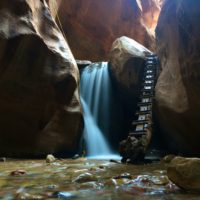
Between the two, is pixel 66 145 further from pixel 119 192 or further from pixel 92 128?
pixel 119 192

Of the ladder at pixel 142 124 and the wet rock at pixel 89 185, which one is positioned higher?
the ladder at pixel 142 124

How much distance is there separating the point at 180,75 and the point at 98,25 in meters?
15.9

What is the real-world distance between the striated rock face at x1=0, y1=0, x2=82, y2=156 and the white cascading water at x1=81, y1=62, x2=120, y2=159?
2.86 feet

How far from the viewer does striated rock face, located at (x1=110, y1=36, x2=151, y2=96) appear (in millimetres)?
12477

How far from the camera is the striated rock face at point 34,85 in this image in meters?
9.78

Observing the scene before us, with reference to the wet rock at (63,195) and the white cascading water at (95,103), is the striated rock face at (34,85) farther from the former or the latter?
the wet rock at (63,195)

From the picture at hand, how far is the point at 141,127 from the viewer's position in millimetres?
8414

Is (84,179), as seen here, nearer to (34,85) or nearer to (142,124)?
(142,124)

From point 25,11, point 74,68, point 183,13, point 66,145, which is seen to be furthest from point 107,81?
point 183,13

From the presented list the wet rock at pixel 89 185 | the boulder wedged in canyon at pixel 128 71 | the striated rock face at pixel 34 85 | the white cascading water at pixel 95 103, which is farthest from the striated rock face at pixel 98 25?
the wet rock at pixel 89 185

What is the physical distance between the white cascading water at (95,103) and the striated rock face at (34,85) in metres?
0.87

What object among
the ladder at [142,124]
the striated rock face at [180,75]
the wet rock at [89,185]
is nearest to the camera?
the wet rock at [89,185]

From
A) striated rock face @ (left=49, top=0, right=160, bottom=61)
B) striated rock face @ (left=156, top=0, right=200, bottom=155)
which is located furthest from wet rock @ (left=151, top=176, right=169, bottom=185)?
striated rock face @ (left=49, top=0, right=160, bottom=61)

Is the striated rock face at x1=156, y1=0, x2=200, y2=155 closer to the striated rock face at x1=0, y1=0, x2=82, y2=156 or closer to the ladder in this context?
the ladder
